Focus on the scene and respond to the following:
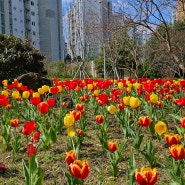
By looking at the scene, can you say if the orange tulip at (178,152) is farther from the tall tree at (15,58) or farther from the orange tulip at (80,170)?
the tall tree at (15,58)

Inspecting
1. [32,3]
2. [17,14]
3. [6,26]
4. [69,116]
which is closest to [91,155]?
[69,116]

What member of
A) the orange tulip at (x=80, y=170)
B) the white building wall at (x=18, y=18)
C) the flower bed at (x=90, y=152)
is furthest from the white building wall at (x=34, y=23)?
the orange tulip at (x=80, y=170)

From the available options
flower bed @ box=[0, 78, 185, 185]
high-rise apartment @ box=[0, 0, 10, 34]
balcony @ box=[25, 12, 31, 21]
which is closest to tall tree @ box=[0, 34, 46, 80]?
flower bed @ box=[0, 78, 185, 185]

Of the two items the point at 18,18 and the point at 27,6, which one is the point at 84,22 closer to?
the point at 18,18

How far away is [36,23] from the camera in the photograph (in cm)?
6975

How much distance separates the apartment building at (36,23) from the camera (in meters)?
60.7

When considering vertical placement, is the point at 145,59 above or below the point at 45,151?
above

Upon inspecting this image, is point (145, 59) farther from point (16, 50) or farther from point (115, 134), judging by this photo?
point (115, 134)

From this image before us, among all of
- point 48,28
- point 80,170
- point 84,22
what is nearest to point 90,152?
point 80,170

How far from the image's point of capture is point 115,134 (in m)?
4.75

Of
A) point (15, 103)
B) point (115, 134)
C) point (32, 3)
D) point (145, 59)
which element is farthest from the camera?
point (32, 3)

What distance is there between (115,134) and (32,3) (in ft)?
224

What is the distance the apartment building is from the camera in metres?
60.7

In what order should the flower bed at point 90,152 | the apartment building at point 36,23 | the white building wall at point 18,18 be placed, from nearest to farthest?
the flower bed at point 90,152 < the apartment building at point 36,23 < the white building wall at point 18,18
